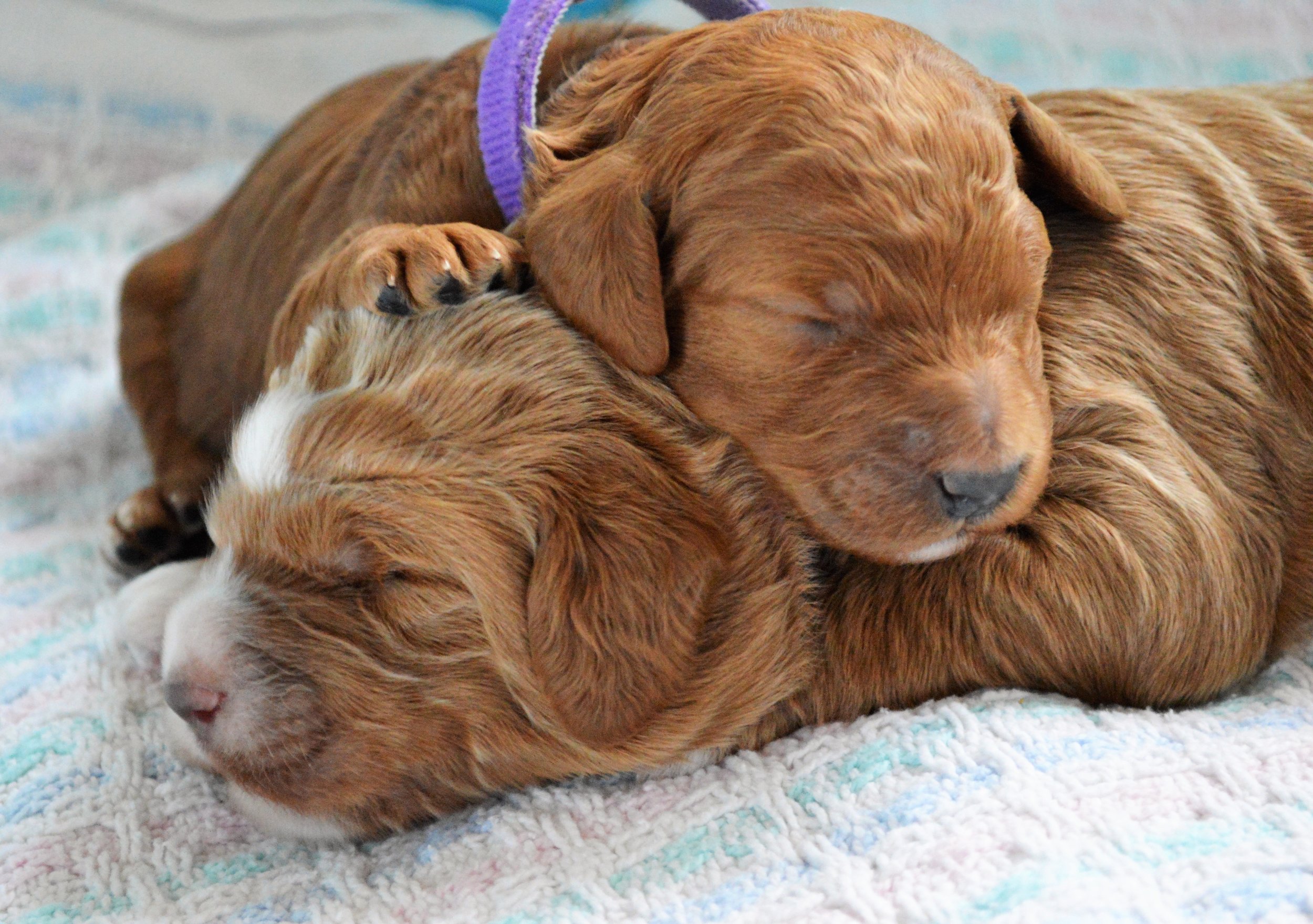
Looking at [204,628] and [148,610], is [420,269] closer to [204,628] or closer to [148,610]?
[204,628]

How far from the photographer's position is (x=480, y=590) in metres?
1.78

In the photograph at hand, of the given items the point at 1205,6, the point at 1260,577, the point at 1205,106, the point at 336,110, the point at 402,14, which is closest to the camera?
the point at 1260,577

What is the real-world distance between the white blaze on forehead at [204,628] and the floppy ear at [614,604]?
0.46 meters

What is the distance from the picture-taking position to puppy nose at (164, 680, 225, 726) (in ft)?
5.98

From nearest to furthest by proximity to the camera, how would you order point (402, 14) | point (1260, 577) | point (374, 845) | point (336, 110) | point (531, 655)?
point (531, 655) < point (374, 845) < point (1260, 577) < point (336, 110) < point (402, 14)

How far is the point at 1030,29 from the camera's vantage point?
4059 millimetres

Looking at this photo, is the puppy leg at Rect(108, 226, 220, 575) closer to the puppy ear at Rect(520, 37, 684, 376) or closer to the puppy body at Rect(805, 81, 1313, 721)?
the puppy ear at Rect(520, 37, 684, 376)

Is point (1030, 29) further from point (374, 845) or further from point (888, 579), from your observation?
point (374, 845)

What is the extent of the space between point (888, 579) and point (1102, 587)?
12.5 inches

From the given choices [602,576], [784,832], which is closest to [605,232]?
[602,576]

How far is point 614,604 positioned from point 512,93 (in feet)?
3.16

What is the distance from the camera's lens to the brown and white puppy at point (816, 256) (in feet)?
5.53

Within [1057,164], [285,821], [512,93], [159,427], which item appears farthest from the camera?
[159,427]

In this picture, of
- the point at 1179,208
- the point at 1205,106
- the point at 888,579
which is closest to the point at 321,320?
the point at 888,579
